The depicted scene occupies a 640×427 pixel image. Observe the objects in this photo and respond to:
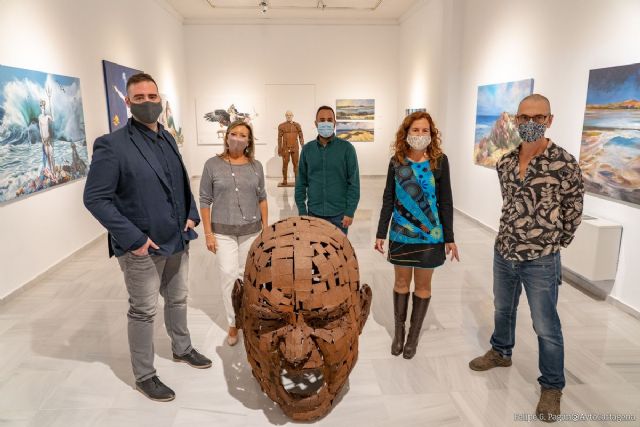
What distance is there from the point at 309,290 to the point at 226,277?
1.54m

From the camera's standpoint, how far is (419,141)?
2.99 m

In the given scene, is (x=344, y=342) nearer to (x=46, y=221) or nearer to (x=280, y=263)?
(x=280, y=263)

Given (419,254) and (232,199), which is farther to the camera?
(232,199)

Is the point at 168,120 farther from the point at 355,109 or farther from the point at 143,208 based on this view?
the point at 143,208

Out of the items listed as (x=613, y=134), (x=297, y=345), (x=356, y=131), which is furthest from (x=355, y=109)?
(x=297, y=345)

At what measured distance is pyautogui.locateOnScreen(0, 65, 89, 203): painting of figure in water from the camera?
15.3 feet

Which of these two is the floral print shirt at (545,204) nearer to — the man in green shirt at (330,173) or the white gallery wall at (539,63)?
the man in green shirt at (330,173)

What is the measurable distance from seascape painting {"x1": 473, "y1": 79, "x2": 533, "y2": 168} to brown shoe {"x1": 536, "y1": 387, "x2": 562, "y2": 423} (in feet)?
14.2

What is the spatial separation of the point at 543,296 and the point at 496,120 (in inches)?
198

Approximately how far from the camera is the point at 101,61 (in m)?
7.05

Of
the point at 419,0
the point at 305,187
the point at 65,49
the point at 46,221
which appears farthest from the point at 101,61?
the point at 419,0

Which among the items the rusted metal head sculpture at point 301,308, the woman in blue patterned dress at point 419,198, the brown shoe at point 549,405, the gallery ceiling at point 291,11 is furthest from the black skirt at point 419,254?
the gallery ceiling at point 291,11

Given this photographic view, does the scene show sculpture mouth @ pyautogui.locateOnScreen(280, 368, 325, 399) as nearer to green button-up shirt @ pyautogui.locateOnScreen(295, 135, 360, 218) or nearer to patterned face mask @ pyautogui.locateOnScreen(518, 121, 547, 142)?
green button-up shirt @ pyautogui.locateOnScreen(295, 135, 360, 218)

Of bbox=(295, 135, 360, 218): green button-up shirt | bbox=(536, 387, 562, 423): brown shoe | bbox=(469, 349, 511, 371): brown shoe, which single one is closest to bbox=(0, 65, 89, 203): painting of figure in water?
bbox=(295, 135, 360, 218): green button-up shirt
